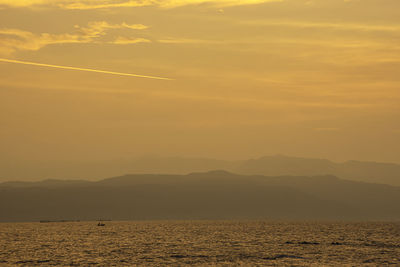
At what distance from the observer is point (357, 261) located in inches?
5768

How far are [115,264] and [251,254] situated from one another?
41.4 metres

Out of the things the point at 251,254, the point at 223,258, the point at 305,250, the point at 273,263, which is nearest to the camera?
the point at 273,263

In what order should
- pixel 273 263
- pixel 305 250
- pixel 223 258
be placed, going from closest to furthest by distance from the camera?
pixel 273 263
pixel 223 258
pixel 305 250

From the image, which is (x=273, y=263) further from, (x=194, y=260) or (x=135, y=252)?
(x=135, y=252)

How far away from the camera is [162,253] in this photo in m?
168

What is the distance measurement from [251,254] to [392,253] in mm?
40265

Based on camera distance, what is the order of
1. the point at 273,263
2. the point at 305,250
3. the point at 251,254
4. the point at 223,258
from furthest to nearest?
1. the point at 305,250
2. the point at 251,254
3. the point at 223,258
4. the point at 273,263

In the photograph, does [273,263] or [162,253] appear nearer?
[273,263]

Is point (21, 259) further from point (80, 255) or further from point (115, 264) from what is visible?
point (115, 264)

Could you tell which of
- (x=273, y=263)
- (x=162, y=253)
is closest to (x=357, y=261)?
(x=273, y=263)

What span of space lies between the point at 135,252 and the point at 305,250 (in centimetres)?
4910

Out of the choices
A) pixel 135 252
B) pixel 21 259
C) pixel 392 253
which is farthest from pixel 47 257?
pixel 392 253

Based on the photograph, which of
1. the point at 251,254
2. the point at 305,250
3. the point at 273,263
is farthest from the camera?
the point at 305,250

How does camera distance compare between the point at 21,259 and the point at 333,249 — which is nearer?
the point at 21,259
